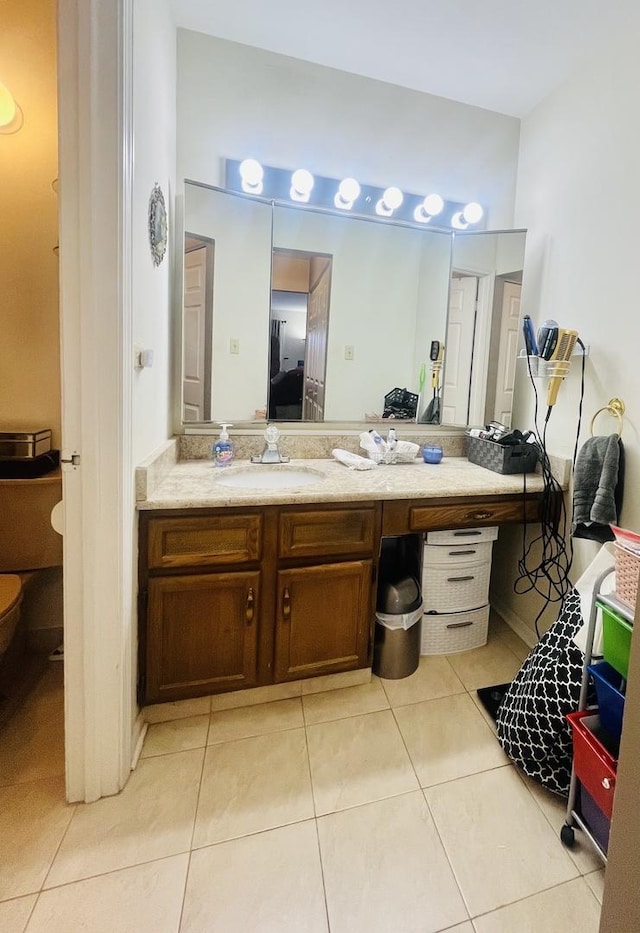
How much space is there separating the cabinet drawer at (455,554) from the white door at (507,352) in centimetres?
69

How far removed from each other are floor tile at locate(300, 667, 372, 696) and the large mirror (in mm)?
1131

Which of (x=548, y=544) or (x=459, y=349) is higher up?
(x=459, y=349)

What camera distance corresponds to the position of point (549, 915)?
100 centimetres

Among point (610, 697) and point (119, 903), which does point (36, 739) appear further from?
point (610, 697)

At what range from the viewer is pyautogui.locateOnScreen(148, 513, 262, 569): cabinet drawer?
4.43ft

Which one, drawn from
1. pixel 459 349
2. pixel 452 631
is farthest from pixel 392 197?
pixel 452 631

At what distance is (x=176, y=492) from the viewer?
140cm

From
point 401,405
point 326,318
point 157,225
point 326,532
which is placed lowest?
point 326,532

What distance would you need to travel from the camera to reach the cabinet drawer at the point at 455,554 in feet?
5.99

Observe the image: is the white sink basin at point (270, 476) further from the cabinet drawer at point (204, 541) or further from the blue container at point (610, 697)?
the blue container at point (610, 697)

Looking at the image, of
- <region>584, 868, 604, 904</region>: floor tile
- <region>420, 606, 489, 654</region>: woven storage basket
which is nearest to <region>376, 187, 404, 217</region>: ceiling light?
<region>420, 606, 489, 654</region>: woven storage basket

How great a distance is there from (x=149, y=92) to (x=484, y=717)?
7.88 feet

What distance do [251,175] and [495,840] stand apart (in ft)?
8.25

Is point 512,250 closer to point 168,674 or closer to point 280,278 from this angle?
point 280,278
